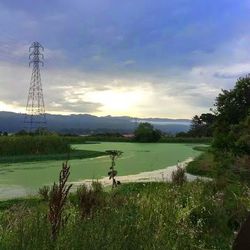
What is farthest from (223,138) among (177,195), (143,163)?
(143,163)

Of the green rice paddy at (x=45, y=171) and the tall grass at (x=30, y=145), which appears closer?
the green rice paddy at (x=45, y=171)

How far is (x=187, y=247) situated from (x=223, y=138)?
37.4 ft

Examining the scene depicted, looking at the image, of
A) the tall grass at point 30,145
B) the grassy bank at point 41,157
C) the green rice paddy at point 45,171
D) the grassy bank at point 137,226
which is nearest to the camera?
the grassy bank at point 137,226

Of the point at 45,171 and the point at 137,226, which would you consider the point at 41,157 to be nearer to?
the point at 45,171

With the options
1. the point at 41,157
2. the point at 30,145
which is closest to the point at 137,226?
the point at 41,157

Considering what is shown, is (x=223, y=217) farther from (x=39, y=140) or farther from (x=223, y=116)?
(x=39, y=140)

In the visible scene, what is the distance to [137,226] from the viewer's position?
524cm

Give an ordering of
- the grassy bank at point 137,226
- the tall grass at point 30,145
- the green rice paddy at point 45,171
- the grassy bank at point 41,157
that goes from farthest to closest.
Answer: the tall grass at point 30,145 < the grassy bank at point 41,157 < the green rice paddy at point 45,171 < the grassy bank at point 137,226

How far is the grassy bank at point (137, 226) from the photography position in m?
4.39

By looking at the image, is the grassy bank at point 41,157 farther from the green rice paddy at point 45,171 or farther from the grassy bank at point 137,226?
the grassy bank at point 137,226

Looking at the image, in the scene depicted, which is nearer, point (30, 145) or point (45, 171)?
point (45, 171)

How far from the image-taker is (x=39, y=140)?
116 feet

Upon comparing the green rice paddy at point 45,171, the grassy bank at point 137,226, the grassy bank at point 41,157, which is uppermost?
the grassy bank at point 137,226

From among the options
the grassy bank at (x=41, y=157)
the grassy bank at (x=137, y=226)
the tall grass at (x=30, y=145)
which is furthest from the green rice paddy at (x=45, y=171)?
the grassy bank at (x=137, y=226)
